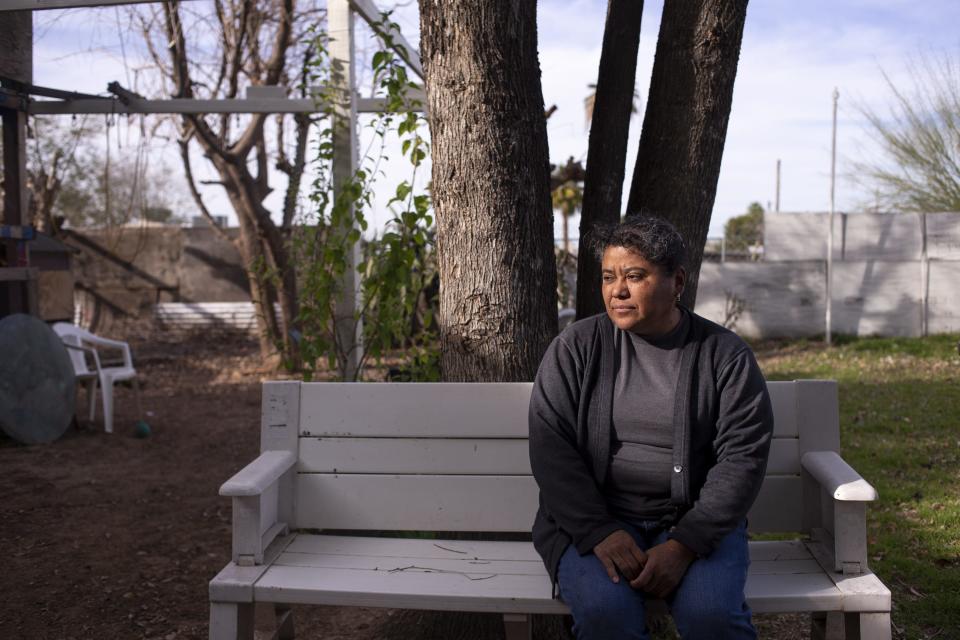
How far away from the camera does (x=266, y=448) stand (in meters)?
3.12

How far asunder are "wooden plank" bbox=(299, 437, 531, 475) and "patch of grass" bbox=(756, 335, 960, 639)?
1.62 m

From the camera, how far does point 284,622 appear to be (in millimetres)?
3258

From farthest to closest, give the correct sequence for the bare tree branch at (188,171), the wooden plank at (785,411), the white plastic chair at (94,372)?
the bare tree branch at (188,171)
the white plastic chair at (94,372)
the wooden plank at (785,411)

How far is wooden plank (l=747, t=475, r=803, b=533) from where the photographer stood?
9.88ft

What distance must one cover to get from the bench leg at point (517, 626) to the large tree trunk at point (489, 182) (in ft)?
2.93

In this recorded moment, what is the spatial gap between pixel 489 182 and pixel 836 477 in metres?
1.42

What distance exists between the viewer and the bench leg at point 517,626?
8.47ft

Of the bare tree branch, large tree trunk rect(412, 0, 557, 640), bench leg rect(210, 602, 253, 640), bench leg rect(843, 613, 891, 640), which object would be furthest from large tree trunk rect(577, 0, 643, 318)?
the bare tree branch

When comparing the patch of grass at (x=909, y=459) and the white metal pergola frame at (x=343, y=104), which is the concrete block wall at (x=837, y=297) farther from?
the white metal pergola frame at (x=343, y=104)

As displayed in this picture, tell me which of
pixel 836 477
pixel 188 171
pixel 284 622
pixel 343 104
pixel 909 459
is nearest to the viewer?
pixel 836 477

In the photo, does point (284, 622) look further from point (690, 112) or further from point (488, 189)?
point (690, 112)

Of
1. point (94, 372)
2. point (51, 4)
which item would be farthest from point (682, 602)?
point (94, 372)

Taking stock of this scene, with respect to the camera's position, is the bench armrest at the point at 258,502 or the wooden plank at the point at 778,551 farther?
the wooden plank at the point at 778,551

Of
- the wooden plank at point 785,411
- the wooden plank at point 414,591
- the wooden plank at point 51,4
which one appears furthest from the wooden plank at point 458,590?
the wooden plank at point 51,4
